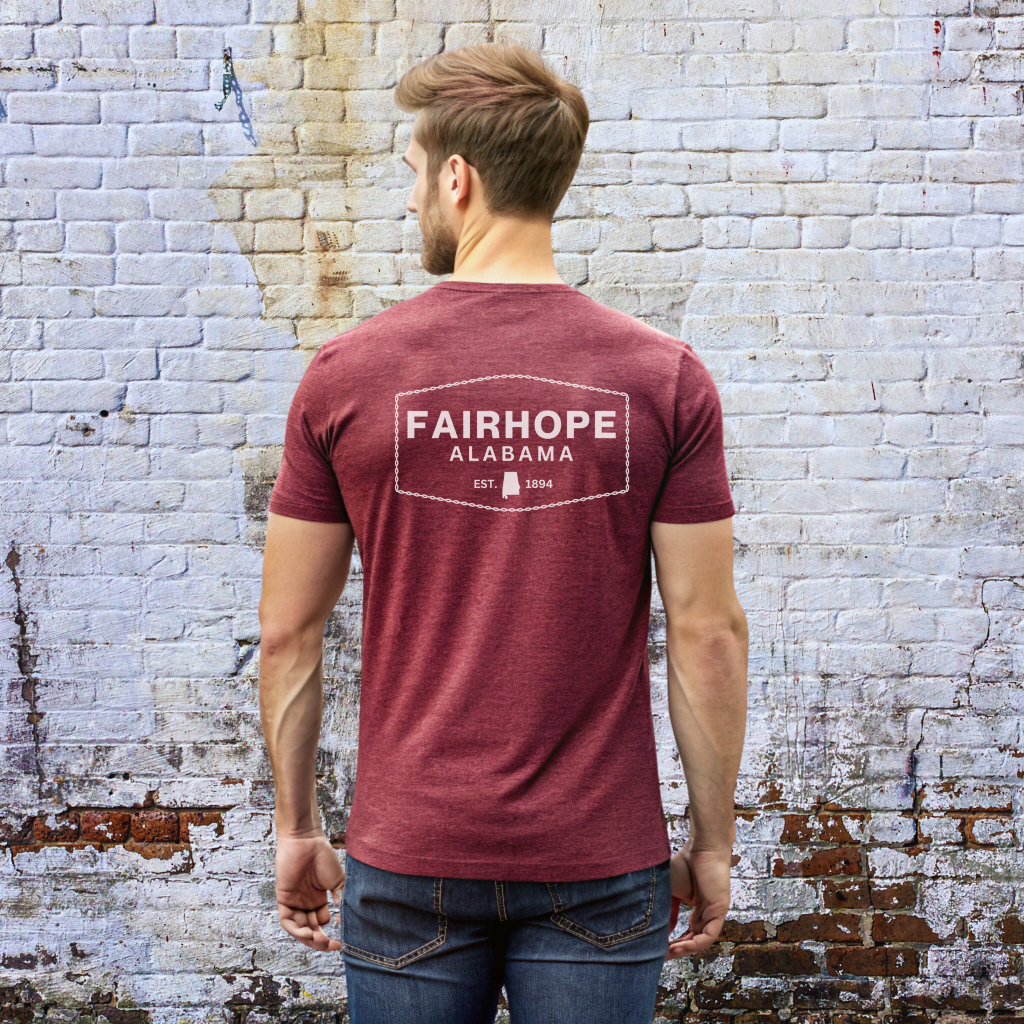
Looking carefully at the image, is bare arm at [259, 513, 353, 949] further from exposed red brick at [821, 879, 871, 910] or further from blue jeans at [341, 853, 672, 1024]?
exposed red brick at [821, 879, 871, 910]

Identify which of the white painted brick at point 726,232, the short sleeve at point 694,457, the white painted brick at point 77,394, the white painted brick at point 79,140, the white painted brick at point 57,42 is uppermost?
the white painted brick at point 57,42

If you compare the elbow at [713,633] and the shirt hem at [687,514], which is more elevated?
the shirt hem at [687,514]

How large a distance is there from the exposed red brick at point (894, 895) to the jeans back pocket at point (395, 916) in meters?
1.89

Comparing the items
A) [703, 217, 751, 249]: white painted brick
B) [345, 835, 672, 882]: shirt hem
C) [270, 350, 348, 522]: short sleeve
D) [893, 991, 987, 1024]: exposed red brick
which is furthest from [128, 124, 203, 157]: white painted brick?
[893, 991, 987, 1024]: exposed red brick

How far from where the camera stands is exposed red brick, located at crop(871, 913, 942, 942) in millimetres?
2609

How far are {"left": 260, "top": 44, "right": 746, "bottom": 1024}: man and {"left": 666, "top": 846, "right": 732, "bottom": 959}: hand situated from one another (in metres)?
0.18

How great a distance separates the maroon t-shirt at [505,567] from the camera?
113 cm

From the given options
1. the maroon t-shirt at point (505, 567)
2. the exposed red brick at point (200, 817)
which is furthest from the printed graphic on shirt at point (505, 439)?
the exposed red brick at point (200, 817)

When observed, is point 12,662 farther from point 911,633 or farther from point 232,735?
point 911,633

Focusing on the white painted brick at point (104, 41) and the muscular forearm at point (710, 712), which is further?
the white painted brick at point (104, 41)

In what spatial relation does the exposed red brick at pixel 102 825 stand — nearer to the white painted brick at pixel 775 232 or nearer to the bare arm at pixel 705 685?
the bare arm at pixel 705 685

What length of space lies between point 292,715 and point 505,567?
437 mm

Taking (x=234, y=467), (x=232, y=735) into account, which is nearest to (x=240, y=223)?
(x=234, y=467)

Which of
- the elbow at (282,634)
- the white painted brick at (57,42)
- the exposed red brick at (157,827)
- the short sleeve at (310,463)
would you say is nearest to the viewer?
the short sleeve at (310,463)
